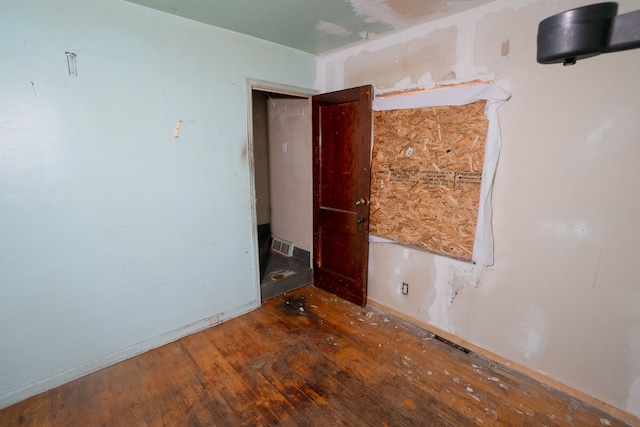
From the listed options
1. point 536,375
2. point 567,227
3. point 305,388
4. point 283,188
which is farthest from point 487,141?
point 283,188

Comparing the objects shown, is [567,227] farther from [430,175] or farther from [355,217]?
[355,217]

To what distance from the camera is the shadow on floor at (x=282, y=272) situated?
10.5 ft

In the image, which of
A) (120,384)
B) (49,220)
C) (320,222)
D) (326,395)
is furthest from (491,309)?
(49,220)

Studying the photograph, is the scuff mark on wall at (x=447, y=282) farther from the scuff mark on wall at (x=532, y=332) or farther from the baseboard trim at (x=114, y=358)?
the baseboard trim at (x=114, y=358)

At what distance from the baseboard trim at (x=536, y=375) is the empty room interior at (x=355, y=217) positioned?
16mm

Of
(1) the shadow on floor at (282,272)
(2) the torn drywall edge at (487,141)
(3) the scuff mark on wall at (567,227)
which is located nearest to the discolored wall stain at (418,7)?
(2) the torn drywall edge at (487,141)

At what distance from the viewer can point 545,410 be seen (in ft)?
5.96

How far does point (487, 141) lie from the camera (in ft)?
6.77

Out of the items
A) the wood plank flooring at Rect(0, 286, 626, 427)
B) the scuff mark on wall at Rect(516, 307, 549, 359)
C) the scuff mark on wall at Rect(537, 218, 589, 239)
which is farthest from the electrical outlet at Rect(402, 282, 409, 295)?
the scuff mark on wall at Rect(537, 218, 589, 239)

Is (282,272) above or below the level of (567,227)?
below

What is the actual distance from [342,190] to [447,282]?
4.20 ft

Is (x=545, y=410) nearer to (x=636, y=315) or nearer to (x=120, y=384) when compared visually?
(x=636, y=315)

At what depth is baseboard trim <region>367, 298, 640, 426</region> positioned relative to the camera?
1.77 m

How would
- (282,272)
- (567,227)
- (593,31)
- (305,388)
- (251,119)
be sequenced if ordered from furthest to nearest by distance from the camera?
1. (282,272)
2. (251,119)
3. (305,388)
4. (567,227)
5. (593,31)
